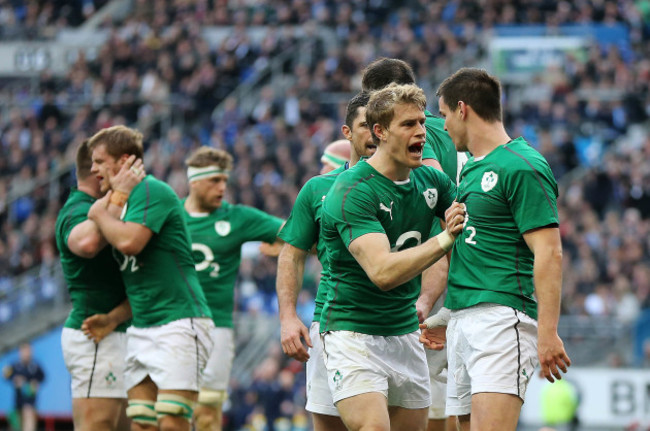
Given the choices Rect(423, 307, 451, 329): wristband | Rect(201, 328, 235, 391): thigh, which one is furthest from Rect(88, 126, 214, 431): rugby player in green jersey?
Rect(423, 307, 451, 329): wristband

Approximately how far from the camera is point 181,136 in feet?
85.9

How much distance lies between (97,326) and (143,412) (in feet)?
2.40

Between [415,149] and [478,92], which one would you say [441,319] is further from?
[478,92]

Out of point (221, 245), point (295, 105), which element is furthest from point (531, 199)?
point (295, 105)

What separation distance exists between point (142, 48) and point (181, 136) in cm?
492

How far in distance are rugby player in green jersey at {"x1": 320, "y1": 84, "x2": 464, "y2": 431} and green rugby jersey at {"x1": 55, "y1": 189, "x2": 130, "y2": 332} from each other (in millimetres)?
2163

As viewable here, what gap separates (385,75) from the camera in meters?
7.41

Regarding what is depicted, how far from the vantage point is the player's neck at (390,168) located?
20.5 ft

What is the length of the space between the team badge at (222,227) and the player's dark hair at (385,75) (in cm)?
262

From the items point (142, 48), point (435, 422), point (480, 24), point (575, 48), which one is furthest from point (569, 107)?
point (435, 422)

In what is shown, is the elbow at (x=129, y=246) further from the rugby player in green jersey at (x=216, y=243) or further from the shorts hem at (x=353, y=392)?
the rugby player in green jersey at (x=216, y=243)

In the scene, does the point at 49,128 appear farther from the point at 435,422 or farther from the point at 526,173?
the point at 526,173

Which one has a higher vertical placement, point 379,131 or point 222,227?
point 379,131

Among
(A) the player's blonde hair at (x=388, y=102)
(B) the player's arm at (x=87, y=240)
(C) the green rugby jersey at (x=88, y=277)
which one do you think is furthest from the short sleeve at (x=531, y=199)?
(C) the green rugby jersey at (x=88, y=277)
